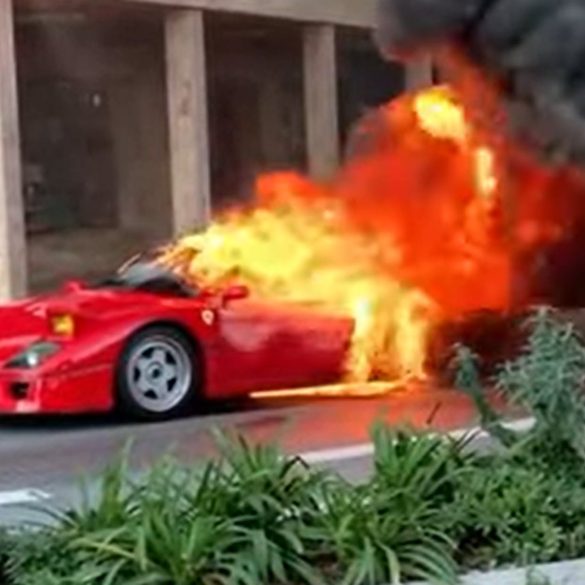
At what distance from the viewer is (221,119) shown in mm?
26672

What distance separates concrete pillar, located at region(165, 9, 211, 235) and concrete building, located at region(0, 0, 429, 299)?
2 centimetres

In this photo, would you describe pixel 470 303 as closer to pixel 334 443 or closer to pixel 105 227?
pixel 334 443

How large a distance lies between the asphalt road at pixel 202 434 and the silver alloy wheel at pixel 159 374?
8.7 inches

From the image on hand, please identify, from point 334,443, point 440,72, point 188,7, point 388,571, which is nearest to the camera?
point 440,72

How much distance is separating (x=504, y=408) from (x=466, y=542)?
134cm

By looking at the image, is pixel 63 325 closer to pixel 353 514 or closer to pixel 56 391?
pixel 56 391

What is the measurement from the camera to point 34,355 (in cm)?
1205

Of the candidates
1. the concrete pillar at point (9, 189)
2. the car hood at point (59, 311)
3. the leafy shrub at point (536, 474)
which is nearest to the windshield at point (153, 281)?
the car hood at point (59, 311)

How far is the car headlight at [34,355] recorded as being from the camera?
12.0 meters

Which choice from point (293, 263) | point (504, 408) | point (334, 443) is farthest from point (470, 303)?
point (504, 408)

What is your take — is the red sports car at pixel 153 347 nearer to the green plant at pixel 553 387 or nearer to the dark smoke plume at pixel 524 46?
the green plant at pixel 553 387

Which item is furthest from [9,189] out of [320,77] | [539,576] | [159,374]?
[539,576]

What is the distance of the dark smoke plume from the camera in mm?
2855

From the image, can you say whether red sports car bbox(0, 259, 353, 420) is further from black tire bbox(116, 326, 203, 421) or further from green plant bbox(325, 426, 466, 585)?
green plant bbox(325, 426, 466, 585)
